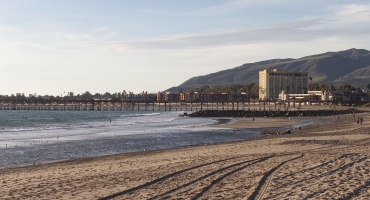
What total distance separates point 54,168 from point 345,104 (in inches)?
4331

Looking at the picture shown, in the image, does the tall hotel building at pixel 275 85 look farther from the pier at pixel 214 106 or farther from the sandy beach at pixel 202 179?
the sandy beach at pixel 202 179

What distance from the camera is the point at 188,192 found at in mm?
10461

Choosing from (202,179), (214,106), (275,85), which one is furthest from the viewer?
(275,85)

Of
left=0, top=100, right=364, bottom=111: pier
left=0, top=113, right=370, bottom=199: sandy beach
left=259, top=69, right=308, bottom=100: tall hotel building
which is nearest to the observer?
left=0, top=113, right=370, bottom=199: sandy beach

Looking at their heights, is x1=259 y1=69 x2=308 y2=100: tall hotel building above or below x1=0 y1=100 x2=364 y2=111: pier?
above

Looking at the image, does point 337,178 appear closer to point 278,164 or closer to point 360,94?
point 278,164

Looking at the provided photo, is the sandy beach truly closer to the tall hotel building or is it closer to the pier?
the pier

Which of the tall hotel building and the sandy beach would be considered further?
the tall hotel building

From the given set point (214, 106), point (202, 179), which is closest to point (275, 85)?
point (214, 106)

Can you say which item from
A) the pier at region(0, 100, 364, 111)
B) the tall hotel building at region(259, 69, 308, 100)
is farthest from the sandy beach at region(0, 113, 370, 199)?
the tall hotel building at region(259, 69, 308, 100)

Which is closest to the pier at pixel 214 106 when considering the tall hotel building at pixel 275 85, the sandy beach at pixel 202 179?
the tall hotel building at pixel 275 85

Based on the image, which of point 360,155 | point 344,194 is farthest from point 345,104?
point 344,194

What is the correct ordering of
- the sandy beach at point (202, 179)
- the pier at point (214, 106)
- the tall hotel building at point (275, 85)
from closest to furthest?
the sandy beach at point (202, 179)
the pier at point (214, 106)
the tall hotel building at point (275, 85)

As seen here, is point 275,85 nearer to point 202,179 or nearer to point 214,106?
point 214,106
